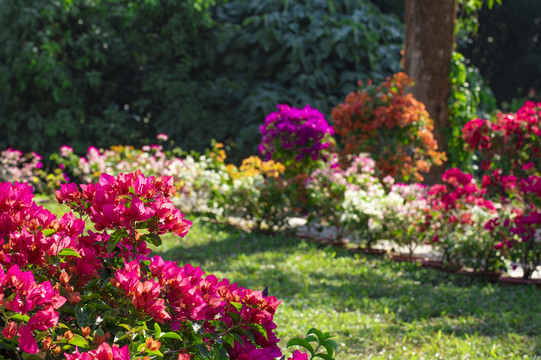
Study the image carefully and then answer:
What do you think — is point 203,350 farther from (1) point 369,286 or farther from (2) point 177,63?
(2) point 177,63

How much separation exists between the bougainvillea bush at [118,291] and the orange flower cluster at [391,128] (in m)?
6.58

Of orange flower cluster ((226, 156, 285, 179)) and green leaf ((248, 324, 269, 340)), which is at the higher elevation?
green leaf ((248, 324, 269, 340))

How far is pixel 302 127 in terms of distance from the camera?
7590 mm

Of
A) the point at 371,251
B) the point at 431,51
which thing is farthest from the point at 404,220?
the point at 431,51

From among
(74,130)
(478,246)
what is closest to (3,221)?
(478,246)

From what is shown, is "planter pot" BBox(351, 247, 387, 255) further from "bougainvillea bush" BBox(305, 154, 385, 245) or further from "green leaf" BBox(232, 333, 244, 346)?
"green leaf" BBox(232, 333, 244, 346)

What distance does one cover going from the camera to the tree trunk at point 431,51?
8.72m

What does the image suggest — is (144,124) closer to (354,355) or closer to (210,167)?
(210,167)

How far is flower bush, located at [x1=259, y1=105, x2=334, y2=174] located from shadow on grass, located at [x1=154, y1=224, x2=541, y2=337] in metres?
1.41

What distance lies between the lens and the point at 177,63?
12352 millimetres

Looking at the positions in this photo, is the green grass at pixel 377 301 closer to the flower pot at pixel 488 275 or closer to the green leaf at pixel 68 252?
the flower pot at pixel 488 275

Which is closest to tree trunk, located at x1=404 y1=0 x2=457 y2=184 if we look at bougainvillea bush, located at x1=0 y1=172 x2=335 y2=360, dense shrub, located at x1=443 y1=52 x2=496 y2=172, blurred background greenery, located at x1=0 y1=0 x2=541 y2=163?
dense shrub, located at x1=443 y1=52 x2=496 y2=172

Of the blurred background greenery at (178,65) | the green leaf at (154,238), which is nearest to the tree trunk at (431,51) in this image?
the blurred background greenery at (178,65)

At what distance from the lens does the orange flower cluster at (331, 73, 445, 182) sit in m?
8.06
